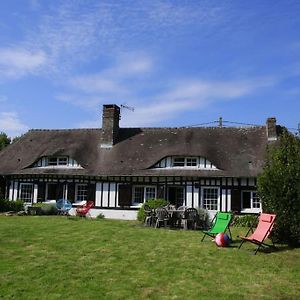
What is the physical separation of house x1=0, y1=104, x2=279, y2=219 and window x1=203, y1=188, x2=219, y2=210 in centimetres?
4

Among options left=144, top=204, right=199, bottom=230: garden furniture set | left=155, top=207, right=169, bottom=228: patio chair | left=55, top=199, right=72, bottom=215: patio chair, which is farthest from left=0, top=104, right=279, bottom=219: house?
left=155, top=207, right=169, bottom=228: patio chair

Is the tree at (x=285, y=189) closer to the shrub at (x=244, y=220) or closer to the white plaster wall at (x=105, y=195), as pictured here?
the shrub at (x=244, y=220)

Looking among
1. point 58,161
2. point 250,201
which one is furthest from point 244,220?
point 58,161

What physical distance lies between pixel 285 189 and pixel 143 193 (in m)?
11.9

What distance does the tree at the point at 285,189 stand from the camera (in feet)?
39.3

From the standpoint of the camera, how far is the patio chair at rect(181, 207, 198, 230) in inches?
659

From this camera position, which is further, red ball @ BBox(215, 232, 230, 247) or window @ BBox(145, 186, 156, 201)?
window @ BBox(145, 186, 156, 201)

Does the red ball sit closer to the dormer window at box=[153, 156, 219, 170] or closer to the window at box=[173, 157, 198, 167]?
the dormer window at box=[153, 156, 219, 170]

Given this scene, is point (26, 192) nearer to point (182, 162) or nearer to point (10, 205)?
point (10, 205)

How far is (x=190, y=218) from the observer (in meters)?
16.8

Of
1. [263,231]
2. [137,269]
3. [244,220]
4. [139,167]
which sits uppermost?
[139,167]

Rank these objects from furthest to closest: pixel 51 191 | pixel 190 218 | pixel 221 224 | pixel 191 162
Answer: pixel 51 191 < pixel 191 162 < pixel 190 218 < pixel 221 224

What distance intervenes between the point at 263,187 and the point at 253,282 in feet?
16.9

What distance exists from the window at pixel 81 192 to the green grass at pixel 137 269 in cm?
1067
